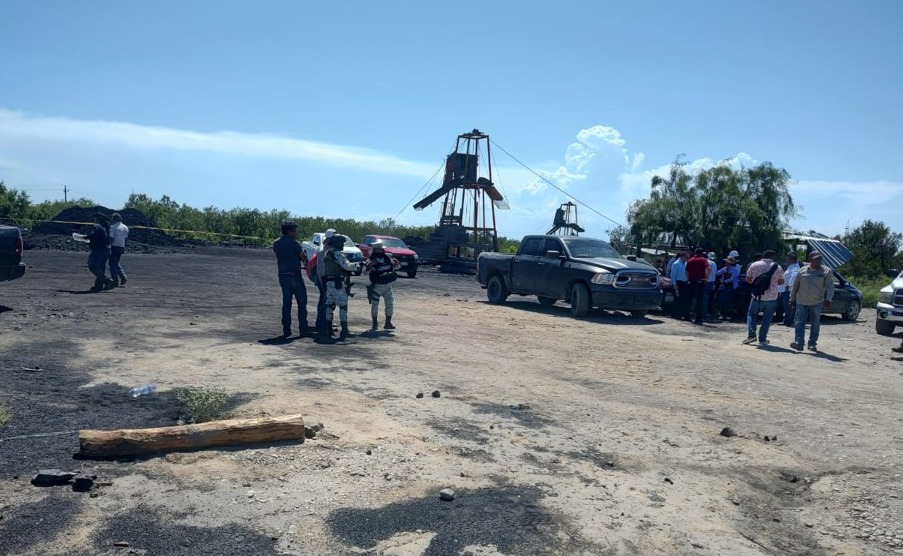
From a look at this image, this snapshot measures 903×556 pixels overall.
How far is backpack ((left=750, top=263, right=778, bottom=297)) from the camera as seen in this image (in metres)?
13.6

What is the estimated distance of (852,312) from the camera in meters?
20.4

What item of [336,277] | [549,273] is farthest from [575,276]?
[336,277]

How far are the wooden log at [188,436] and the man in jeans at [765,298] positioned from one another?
1022cm

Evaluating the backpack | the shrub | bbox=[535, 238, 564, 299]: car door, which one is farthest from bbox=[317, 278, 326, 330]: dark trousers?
the backpack

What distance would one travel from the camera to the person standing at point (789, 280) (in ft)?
51.5

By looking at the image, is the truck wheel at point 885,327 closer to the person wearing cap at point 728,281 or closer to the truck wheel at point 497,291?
the person wearing cap at point 728,281

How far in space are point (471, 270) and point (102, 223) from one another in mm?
20428

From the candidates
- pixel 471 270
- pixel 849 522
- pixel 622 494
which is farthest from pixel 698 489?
pixel 471 270

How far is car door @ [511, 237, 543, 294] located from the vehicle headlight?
2.13 metres

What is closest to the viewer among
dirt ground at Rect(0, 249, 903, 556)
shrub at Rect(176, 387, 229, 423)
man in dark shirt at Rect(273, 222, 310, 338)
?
dirt ground at Rect(0, 249, 903, 556)

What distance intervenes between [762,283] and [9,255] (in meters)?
13.6

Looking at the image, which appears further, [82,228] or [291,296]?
[82,228]

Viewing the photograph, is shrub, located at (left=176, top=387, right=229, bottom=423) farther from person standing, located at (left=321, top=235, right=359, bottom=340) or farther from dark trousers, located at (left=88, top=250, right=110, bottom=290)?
dark trousers, located at (left=88, top=250, right=110, bottom=290)

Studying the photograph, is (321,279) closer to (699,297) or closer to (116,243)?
(116,243)
